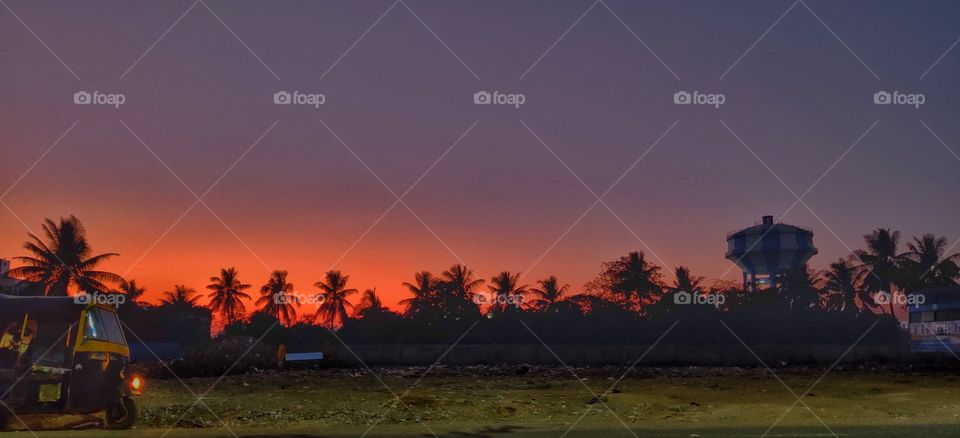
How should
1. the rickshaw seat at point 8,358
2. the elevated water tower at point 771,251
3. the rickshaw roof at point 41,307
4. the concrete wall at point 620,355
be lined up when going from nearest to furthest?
the rickshaw seat at point 8,358
the rickshaw roof at point 41,307
the concrete wall at point 620,355
the elevated water tower at point 771,251

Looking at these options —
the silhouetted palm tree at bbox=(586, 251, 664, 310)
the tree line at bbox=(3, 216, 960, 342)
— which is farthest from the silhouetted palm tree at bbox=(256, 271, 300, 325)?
the silhouetted palm tree at bbox=(586, 251, 664, 310)

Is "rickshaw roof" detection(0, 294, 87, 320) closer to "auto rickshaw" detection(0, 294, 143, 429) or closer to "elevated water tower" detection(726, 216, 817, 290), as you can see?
"auto rickshaw" detection(0, 294, 143, 429)

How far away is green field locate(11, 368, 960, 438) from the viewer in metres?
15.5

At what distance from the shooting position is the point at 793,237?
263 ft

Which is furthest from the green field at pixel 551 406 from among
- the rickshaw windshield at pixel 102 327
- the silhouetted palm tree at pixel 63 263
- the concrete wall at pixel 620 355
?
the silhouetted palm tree at pixel 63 263

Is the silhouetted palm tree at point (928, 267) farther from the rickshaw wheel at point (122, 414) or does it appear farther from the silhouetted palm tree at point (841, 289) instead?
the rickshaw wheel at point (122, 414)

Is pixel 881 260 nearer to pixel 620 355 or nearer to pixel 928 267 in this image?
pixel 928 267

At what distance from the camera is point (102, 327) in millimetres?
14594

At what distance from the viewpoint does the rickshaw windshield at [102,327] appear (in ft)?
46.6

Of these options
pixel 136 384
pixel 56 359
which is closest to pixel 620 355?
pixel 136 384

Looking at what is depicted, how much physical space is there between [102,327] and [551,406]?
1123 centimetres

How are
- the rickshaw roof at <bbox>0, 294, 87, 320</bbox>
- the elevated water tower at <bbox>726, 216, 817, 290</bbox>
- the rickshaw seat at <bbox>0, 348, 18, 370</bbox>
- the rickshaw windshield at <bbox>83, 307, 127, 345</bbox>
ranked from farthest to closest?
the elevated water tower at <bbox>726, 216, 817, 290</bbox>
the rickshaw windshield at <bbox>83, 307, 127, 345</bbox>
the rickshaw roof at <bbox>0, 294, 87, 320</bbox>
the rickshaw seat at <bbox>0, 348, 18, 370</bbox>

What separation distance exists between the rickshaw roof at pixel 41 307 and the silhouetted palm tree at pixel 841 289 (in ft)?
263

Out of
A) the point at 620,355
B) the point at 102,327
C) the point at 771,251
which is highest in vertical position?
the point at 771,251
